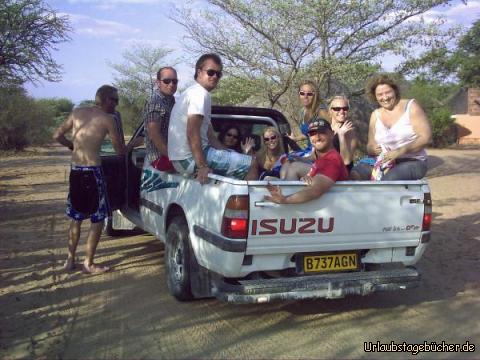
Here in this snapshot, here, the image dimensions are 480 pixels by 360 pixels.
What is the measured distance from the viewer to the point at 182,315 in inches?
182

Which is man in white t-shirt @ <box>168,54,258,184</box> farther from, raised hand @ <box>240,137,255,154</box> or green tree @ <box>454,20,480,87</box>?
green tree @ <box>454,20,480,87</box>

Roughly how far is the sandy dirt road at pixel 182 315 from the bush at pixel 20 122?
64.5ft

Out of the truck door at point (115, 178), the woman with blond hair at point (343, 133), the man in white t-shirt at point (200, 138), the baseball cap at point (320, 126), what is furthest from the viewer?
the truck door at point (115, 178)

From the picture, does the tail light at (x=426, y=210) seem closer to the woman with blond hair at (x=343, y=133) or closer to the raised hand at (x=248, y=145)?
the woman with blond hair at (x=343, y=133)

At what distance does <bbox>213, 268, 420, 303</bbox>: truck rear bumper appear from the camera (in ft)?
13.3

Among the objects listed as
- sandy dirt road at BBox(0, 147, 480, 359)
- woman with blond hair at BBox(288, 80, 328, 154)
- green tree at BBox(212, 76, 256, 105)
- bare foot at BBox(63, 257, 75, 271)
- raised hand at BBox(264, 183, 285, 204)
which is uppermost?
green tree at BBox(212, 76, 256, 105)

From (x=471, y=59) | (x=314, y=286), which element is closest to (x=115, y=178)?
(x=314, y=286)

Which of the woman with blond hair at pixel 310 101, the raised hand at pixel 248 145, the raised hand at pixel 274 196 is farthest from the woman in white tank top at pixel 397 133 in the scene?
the raised hand at pixel 274 196

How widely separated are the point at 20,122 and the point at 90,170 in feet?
72.3

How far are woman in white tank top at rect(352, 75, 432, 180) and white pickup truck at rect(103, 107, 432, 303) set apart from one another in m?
0.67

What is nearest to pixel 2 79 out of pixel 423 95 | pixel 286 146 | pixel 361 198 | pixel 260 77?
pixel 260 77

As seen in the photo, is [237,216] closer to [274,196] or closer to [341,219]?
[274,196]

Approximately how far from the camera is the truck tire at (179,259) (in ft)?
15.3

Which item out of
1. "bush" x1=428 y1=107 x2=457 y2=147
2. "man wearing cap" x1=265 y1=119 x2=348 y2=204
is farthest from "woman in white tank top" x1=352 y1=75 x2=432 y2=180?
"bush" x1=428 y1=107 x2=457 y2=147
